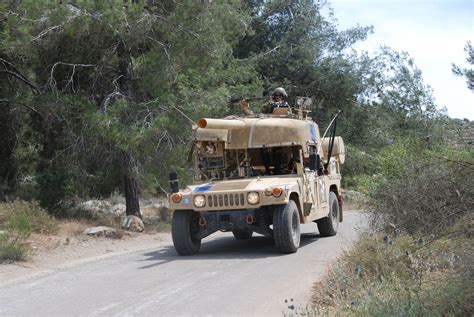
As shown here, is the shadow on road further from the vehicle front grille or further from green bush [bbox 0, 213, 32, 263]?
green bush [bbox 0, 213, 32, 263]

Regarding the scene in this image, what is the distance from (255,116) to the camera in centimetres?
1439

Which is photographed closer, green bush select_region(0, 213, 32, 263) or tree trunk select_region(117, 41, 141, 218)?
green bush select_region(0, 213, 32, 263)

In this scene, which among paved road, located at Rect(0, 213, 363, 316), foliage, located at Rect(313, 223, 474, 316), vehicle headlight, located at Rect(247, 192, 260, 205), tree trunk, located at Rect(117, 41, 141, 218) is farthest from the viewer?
tree trunk, located at Rect(117, 41, 141, 218)

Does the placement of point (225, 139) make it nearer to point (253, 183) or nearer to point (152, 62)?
point (253, 183)

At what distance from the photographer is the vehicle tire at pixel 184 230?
12.5 m

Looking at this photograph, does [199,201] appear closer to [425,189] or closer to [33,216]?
[425,189]

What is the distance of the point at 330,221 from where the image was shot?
15617 mm

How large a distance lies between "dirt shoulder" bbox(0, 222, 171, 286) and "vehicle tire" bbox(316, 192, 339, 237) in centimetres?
390

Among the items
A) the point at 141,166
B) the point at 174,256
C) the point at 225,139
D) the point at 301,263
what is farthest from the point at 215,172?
the point at 141,166

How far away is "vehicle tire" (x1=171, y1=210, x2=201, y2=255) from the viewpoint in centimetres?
1251

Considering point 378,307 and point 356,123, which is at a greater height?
point 356,123

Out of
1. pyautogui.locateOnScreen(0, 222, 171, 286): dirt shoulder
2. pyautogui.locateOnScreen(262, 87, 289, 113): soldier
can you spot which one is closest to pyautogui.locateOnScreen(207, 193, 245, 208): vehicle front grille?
pyautogui.locateOnScreen(0, 222, 171, 286): dirt shoulder

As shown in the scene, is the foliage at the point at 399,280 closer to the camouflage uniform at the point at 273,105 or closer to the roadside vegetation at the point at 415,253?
the roadside vegetation at the point at 415,253

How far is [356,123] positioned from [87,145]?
1819cm
